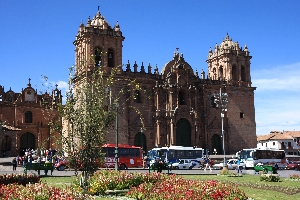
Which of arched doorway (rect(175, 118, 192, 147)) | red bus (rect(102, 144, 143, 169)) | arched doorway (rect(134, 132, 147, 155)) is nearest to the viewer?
red bus (rect(102, 144, 143, 169))

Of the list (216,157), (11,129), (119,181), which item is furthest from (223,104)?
(11,129)

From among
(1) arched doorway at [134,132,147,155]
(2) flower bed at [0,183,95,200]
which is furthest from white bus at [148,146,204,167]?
(2) flower bed at [0,183,95,200]

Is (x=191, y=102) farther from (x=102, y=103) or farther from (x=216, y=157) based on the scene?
(x=102, y=103)

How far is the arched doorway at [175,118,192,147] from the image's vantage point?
42719 millimetres

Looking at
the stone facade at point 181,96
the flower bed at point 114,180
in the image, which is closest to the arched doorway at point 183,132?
the stone facade at point 181,96

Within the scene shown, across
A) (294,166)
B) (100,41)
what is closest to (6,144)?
(100,41)

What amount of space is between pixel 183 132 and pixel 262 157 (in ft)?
31.7

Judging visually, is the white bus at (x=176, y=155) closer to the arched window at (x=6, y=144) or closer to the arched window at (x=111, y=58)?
the arched window at (x=111, y=58)

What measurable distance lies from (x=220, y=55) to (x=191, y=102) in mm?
8417

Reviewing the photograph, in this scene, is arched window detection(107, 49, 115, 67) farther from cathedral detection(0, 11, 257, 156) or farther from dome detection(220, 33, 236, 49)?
dome detection(220, 33, 236, 49)

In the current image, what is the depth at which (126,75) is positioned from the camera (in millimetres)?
39906

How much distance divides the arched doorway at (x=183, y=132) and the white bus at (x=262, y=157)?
678 centimetres

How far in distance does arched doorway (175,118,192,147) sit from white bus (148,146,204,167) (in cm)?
587

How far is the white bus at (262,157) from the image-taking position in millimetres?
36969
